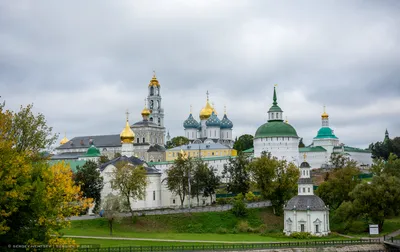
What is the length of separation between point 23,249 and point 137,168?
3095 centimetres

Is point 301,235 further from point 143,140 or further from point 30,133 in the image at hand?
point 143,140

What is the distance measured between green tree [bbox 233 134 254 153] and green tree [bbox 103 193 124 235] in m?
71.7

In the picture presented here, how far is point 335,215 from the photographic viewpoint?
6169cm

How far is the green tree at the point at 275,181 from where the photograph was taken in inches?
2650

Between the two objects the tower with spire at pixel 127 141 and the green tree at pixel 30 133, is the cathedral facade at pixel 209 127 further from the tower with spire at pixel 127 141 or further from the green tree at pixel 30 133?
the green tree at pixel 30 133

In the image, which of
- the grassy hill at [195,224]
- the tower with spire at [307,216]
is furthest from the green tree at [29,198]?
the tower with spire at [307,216]

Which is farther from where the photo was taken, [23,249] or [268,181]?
[268,181]

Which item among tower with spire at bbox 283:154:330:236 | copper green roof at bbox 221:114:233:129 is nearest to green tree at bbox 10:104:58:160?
tower with spire at bbox 283:154:330:236

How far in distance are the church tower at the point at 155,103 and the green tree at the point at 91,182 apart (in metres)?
73.0

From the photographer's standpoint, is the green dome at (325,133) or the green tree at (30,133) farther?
the green dome at (325,133)

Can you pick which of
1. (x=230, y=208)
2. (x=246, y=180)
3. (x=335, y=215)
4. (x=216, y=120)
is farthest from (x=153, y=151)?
(x=335, y=215)

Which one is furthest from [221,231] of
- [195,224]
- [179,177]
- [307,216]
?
[179,177]

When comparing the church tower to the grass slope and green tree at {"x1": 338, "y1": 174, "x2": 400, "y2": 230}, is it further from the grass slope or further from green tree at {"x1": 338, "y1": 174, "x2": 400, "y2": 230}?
green tree at {"x1": 338, "y1": 174, "x2": 400, "y2": 230}

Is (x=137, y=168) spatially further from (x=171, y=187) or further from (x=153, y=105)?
(x=153, y=105)
